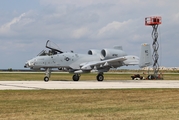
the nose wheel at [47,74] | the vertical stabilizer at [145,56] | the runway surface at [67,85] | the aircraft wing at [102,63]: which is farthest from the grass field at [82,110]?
the vertical stabilizer at [145,56]

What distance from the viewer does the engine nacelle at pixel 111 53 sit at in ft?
123

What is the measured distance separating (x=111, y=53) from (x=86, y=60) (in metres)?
2.63

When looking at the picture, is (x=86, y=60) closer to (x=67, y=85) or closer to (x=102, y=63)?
(x=102, y=63)

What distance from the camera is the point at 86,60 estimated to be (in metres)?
37.6

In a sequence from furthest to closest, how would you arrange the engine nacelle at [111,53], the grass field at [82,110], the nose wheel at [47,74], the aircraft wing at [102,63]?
the engine nacelle at [111,53]
the aircraft wing at [102,63]
the nose wheel at [47,74]
the grass field at [82,110]

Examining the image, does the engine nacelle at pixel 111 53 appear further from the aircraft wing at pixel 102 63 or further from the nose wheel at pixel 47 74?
the nose wheel at pixel 47 74

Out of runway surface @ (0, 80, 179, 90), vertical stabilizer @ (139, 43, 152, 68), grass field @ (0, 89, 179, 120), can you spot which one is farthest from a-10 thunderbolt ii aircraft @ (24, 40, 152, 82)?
grass field @ (0, 89, 179, 120)

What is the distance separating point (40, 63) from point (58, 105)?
21260 mm

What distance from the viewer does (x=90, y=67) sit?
117 ft

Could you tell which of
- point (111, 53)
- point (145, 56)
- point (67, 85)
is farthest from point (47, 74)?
point (145, 56)

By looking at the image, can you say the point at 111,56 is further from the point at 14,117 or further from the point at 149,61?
the point at 14,117

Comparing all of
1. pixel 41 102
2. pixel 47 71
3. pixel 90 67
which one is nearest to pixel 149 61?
pixel 90 67

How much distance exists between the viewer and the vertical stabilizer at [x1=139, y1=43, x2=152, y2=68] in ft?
125

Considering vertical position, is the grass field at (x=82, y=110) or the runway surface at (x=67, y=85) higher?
the runway surface at (x=67, y=85)
